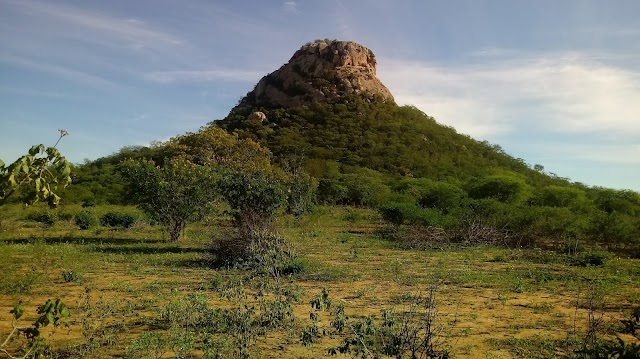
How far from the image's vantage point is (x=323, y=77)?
3041 inches

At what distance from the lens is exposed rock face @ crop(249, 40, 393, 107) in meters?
75.3

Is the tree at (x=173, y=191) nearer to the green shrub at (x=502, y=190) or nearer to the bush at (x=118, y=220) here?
the bush at (x=118, y=220)

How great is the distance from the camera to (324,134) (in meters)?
65.9

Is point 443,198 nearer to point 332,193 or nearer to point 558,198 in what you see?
point 558,198

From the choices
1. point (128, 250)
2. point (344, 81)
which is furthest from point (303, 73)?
point (128, 250)

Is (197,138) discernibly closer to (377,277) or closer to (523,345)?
(377,277)

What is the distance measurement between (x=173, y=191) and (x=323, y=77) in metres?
60.1

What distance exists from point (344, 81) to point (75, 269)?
215 ft

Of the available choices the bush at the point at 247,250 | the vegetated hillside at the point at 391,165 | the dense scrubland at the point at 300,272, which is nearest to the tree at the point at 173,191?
the dense scrubland at the point at 300,272

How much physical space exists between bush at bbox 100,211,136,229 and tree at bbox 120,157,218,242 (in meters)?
6.83

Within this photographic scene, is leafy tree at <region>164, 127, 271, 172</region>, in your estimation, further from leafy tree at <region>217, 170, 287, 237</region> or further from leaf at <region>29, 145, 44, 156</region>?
leaf at <region>29, 145, 44, 156</region>

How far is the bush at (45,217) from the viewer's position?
26.7 m

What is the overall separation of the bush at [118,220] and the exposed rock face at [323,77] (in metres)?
50.1

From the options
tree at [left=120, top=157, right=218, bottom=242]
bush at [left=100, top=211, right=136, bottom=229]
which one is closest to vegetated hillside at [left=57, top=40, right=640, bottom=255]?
tree at [left=120, top=157, right=218, bottom=242]
